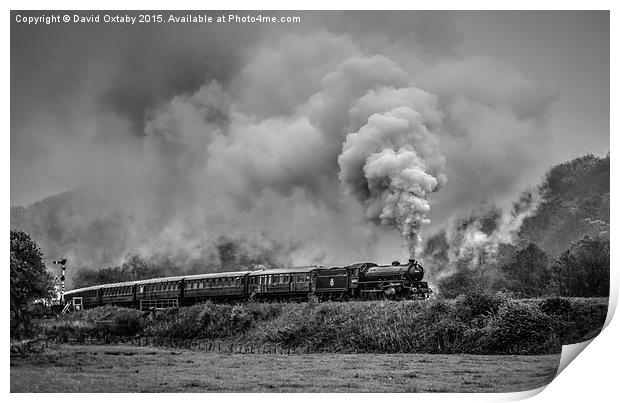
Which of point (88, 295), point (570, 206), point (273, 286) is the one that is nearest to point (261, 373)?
point (273, 286)

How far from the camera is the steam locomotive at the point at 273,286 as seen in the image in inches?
572

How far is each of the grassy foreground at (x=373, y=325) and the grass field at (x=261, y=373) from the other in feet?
1.39

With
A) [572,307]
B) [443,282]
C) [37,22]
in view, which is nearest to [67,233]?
[37,22]

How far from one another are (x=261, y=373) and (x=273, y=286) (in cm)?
392

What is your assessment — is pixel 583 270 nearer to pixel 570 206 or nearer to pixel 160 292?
pixel 570 206

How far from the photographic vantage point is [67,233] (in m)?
12.5

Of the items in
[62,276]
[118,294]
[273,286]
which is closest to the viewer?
[62,276]

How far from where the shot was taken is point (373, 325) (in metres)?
13.5

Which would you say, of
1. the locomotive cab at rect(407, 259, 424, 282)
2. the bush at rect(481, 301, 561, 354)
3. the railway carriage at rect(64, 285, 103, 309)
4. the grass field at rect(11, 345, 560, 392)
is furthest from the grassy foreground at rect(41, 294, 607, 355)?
the locomotive cab at rect(407, 259, 424, 282)

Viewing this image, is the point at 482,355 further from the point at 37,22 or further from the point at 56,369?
the point at 37,22

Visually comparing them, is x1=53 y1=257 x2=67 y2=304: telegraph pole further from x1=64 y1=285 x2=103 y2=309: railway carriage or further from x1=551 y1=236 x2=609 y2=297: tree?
x1=551 y1=236 x2=609 y2=297: tree

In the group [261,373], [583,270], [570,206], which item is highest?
[570,206]

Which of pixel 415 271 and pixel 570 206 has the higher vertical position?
pixel 570 206

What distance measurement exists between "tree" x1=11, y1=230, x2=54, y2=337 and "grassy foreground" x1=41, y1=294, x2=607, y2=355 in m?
0.46
